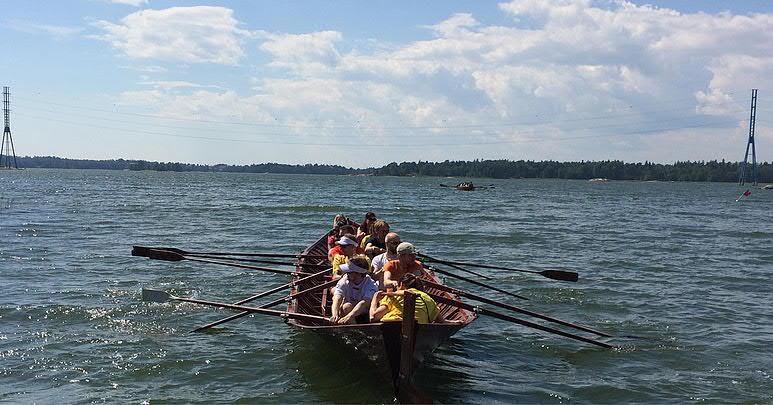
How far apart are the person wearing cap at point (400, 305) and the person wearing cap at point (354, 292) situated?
0.25 meters

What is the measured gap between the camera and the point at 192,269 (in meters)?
20.2

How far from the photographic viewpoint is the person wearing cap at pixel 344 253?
40.3 feet

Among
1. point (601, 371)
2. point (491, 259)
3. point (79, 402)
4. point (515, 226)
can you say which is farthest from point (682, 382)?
point (515, 226)

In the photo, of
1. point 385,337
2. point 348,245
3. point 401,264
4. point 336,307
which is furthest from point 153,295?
point 385,337

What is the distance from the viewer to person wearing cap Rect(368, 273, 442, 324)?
940 cm

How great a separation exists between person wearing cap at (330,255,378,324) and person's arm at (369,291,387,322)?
16.4 inches

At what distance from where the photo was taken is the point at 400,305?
9422 mm

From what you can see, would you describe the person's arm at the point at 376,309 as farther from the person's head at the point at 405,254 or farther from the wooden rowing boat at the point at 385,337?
the person's head at the point at 405,254

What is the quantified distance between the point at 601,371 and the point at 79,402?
7.95 metres

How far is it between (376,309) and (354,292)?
3.09 ft

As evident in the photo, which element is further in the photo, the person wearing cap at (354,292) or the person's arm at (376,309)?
the person wearing cap at (354,292)

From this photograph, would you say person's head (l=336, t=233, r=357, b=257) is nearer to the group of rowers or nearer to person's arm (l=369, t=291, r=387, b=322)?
the group of rowers

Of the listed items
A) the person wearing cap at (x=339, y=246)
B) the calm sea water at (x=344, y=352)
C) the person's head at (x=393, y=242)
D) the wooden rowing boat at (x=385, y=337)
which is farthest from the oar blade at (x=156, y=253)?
the person's head at (x=393, y=242)

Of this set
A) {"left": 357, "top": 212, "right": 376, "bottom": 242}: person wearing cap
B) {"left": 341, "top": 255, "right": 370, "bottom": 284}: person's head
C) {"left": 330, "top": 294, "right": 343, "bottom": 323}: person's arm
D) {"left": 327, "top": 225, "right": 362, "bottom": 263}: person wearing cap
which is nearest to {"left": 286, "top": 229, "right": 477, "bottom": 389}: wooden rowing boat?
{"left": 330, "top": 294, "right": 343, "bottom": 323}: person's arm
